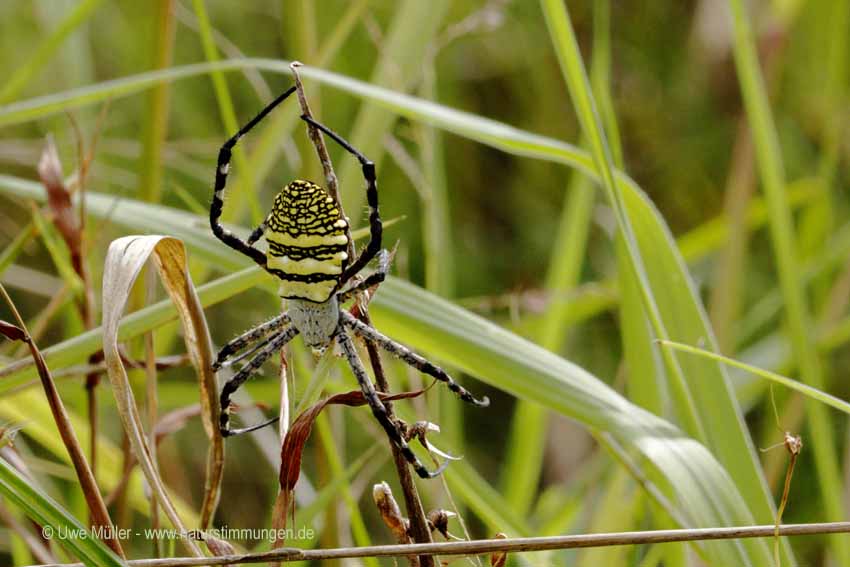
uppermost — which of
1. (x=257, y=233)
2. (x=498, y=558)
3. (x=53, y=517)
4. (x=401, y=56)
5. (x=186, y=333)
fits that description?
(x=401, y=56)

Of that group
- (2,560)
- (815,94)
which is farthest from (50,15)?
(815,94)

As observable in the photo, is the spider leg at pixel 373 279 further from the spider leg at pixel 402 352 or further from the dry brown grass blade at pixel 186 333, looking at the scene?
the dry brown grass blade at pixel 186 333

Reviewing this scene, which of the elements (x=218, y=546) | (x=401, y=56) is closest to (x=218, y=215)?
(x=218, y=546)

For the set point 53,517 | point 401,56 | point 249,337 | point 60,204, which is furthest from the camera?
point 401,56

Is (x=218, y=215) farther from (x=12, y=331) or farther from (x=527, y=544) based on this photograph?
(x=527, y=544)

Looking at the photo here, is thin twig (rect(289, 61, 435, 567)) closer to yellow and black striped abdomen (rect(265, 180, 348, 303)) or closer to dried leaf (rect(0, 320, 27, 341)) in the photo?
yellow and black striped abdomen (rect(265, 180, 348, 303))
